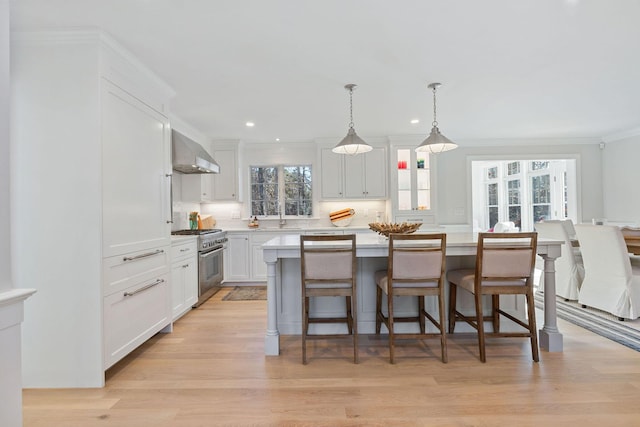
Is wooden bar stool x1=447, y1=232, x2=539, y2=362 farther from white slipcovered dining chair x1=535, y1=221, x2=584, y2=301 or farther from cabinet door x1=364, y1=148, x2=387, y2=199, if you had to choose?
cabinet door x1=364, y1=148, x2=387, y2=199

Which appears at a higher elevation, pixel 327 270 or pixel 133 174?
pixel 133 174

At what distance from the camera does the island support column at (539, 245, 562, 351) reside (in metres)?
2.61

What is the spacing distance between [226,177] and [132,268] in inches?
120

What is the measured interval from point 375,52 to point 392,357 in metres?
2.37

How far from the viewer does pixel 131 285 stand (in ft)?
8.09

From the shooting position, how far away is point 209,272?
14.3ft

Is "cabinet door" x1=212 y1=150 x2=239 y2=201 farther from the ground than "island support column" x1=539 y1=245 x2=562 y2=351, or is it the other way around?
"cabinet door" x1=212 y1=150 x2=239 y2=201

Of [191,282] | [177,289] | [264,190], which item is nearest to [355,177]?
[264,190]

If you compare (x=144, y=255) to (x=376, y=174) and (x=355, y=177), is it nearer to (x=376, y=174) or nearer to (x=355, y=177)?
(x=355, y=177)

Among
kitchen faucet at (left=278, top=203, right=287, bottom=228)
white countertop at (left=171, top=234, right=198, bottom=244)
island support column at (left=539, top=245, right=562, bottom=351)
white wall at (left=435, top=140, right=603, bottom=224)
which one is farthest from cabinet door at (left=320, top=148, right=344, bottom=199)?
island support column at (left=539, top=245, right=562, bottom=351)

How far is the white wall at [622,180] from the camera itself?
511 centimetres

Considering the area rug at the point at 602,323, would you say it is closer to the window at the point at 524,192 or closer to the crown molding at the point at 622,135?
the window at the point at 524,192

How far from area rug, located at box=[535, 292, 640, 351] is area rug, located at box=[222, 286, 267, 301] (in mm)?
3507

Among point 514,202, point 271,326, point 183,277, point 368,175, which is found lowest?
point 271,326
